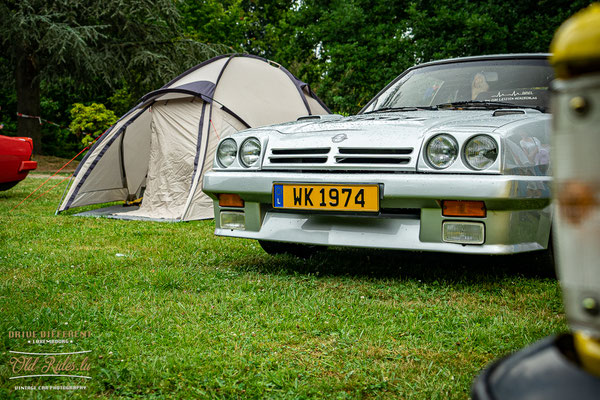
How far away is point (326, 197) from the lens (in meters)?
3.18

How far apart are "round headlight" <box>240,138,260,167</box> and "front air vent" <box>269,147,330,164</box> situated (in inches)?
6.2

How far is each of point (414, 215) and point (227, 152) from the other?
4.39 feet

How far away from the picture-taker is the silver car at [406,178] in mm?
2891

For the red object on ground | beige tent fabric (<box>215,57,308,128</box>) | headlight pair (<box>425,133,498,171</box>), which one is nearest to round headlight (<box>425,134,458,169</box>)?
headlight pair (<box>425,133,498,171</box>)

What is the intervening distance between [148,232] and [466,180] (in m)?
3.63

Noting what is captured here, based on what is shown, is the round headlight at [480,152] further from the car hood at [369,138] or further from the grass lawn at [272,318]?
the grass lawn at [272,318]

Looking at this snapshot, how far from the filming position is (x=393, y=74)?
15.4m

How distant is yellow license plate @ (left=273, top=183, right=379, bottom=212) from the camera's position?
3.06 meters

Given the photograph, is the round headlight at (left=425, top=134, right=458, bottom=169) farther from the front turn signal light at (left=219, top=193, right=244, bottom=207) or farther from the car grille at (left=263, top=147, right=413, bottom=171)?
the front turn signal light at (left=219, top=193, right=244, bottom=207)

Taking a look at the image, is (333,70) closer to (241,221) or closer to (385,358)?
(241,221)

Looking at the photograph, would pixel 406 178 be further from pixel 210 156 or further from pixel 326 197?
pixel 210 156

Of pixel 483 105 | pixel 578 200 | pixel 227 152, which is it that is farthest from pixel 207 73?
pixel 578 200

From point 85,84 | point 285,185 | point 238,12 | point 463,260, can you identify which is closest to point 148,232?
point 285,185

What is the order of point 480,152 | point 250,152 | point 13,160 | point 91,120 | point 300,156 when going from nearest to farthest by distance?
point 480,152
point 300,156
point 250,152
point 13,160
point 91,120
